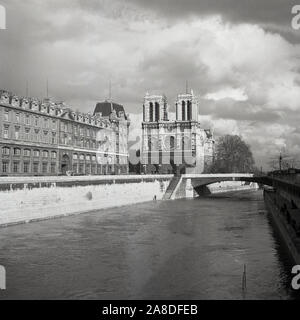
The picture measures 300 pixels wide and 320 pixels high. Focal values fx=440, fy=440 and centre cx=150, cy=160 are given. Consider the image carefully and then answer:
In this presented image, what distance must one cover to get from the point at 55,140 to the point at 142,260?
47.4m

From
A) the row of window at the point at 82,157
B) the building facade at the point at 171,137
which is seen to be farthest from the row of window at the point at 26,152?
the building facade at the point at 171,137

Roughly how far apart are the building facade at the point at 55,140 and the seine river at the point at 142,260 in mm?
21892

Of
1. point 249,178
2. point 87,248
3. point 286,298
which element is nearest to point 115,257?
point 87,248

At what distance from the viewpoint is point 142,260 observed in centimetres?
2492

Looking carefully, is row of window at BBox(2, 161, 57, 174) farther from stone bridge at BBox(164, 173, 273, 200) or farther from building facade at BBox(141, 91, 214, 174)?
building facade at BBox(141, 91, 214, 174)

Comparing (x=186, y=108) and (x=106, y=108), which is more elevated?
(x=186, y=108)

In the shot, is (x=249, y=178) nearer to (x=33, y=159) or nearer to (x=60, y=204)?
(x=33, y=159)

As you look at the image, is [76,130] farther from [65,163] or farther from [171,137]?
[171,137]

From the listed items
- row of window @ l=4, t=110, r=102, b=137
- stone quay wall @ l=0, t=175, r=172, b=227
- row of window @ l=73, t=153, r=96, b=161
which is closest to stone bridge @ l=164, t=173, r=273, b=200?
stone quay wall @ l=0, t=175, r=172, b=227

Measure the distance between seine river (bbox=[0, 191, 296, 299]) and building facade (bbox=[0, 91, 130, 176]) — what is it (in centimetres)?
2189

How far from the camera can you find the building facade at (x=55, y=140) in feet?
190

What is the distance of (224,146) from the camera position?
120m

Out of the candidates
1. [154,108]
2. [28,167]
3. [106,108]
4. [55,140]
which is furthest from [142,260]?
[154,108]

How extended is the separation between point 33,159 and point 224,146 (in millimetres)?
67964
